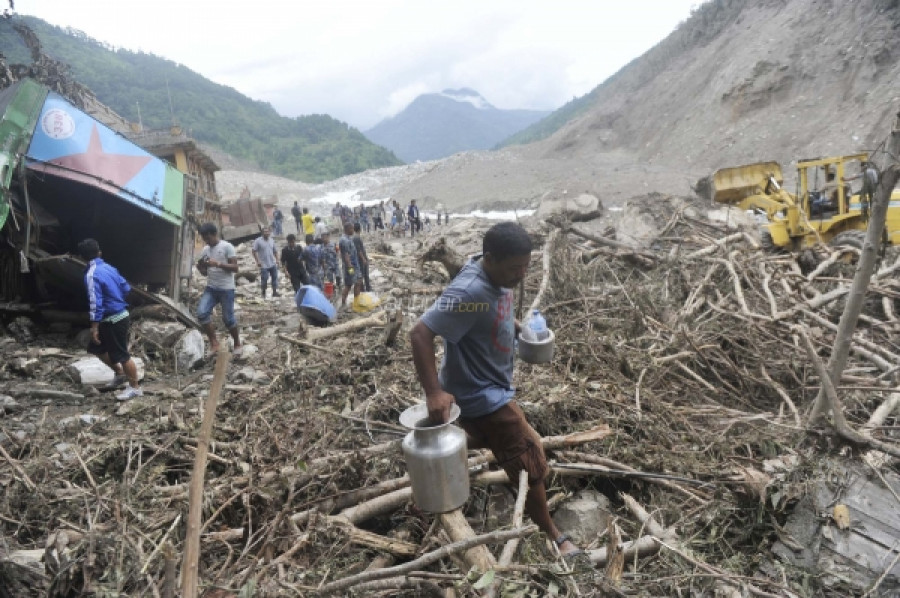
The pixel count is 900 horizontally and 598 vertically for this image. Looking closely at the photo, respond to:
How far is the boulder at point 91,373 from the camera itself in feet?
16.4

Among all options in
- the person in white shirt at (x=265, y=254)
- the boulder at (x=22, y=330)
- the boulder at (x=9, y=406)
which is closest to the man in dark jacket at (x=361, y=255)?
the person in white shirt at (x=265, y=254)

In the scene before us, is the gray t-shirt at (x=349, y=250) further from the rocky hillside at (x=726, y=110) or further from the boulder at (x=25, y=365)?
the rocky hillside at (x=726, y=110)

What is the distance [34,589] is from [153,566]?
1.31ft

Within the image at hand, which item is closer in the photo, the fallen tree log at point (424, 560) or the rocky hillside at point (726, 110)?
the fallen tree log at point (424, 560)

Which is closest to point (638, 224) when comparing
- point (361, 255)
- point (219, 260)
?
point (361, 255)

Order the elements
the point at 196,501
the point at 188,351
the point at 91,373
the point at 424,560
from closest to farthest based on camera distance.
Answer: the point at 196,501
the point at 424,560
the point at 91,373
the point at 188,351

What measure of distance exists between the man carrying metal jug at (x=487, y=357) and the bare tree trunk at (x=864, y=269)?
4.56 ft

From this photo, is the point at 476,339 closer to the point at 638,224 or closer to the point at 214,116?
the point at 638,224

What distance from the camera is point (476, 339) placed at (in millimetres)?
2250

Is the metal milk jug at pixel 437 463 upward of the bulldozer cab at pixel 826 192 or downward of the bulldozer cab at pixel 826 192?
downward

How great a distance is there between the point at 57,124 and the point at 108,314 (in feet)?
8.70

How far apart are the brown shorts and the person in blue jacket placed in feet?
12.0

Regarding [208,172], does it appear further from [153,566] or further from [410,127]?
[410,127]

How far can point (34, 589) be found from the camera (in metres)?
1.98
